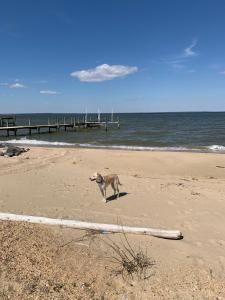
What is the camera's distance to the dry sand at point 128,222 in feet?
14.5

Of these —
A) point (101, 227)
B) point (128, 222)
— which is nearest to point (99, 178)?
point (128, 222)

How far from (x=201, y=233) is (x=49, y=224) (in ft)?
10.0

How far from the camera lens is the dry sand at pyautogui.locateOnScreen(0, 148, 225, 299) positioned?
4.42m

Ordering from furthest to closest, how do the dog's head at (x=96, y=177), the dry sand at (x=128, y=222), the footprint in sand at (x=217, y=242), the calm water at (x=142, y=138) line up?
1. the calm water at (x=142, y=138)
2. the dog's head at (x=96, y=177)
3. the footprint in sand at (x=217, y=242)
4. the dry sand at (x=128, y=222)

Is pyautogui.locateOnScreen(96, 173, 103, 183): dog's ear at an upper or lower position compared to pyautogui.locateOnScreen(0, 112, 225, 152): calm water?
upper

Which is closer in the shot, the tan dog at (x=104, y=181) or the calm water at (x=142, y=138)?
the tan dog at (x=104, y=181)

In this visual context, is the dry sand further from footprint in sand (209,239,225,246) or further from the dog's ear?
the dog's ear

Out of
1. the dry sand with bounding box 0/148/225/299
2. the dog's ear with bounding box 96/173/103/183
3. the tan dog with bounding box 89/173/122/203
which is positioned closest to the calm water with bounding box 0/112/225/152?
the dry sand with bounding box 0/148/225/299

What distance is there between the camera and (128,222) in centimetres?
688

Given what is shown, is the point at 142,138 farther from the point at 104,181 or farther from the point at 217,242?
the point at 217,242

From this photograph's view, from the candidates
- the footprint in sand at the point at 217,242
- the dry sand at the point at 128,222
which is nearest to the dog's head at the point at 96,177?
the dry sand at the point at 128,222

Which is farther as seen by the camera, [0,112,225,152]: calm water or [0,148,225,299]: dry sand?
[0,112,225,152]: calm water

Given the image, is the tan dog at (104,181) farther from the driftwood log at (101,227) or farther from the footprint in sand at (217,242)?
the footprint in sand at (217,242)

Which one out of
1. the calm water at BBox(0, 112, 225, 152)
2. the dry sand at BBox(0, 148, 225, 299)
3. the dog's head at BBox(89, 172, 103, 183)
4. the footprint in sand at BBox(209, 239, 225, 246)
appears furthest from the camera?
the calm water at BBox(0, 112, 225, 152)
